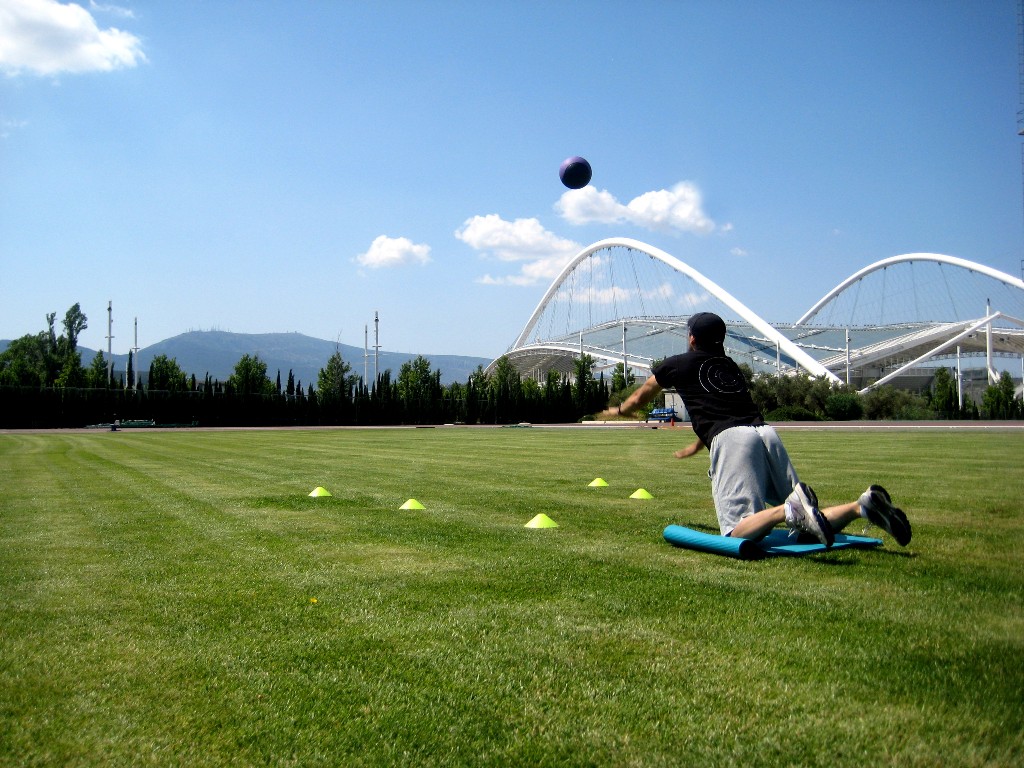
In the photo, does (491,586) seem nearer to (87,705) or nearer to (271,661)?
(271,661)

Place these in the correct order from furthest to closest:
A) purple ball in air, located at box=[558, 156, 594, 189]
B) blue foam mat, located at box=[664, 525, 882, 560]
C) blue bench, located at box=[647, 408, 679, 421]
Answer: blue bench, located at box=[647, 408, 679, 421] → purple ball in air, located at box=[558, 156, 594, 189] → blue foam mat, located at box=[664, 525, 882, 560]

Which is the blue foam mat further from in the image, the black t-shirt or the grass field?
the black t-shirt

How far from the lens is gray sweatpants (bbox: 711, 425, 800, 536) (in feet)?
22.2

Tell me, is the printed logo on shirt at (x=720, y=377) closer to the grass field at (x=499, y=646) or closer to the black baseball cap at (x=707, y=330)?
the black baseball cap at (x=707, y=330)

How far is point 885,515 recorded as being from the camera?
6109mm

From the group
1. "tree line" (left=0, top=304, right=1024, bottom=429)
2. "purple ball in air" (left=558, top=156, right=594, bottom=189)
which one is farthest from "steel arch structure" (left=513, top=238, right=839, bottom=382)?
"purple ball in air" (left=558, top=156, right=594, bottom=189)

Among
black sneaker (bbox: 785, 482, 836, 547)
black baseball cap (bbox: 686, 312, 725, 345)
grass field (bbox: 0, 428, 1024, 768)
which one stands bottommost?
grass field (bbox: 0, 428, 1024, 768)

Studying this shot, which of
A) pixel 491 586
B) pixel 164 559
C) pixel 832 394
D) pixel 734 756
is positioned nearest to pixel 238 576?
pixel 164 559

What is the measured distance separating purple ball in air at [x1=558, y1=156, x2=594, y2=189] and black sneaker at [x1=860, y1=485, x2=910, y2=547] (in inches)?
791

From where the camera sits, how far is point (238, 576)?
6203 millimetres

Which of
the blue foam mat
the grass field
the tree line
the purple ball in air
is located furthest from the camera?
the tree line

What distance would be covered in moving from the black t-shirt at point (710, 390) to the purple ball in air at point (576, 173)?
61.0ft

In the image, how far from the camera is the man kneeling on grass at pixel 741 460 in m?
6.33

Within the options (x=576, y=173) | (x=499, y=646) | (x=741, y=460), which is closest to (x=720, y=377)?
(x=741, y=460)
